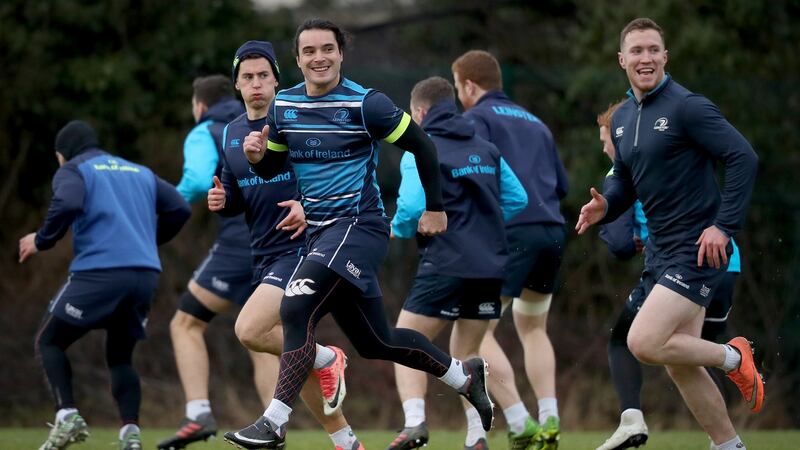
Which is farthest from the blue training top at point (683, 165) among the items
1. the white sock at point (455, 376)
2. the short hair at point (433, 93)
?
the short hair at point (433, 93)

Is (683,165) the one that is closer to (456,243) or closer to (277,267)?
(456,243)

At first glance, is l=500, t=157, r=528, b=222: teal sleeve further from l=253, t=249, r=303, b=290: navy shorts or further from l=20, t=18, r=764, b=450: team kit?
l=253, t=249, r=303, b=290: navy shorts

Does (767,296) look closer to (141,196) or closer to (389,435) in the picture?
(389,435)

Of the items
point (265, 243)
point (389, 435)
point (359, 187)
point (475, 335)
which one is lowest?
point (389, 435)

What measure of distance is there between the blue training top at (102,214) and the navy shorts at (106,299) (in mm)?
66

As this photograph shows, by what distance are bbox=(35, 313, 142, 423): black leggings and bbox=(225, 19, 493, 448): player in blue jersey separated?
7.52ft

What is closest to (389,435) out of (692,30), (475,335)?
(475,335)

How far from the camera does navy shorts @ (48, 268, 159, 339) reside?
8586 mm

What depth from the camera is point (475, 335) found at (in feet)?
27.6

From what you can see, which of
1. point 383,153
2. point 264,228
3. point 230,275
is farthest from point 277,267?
point 383,153

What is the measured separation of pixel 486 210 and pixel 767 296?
21.1 ft

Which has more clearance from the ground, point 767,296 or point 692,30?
point 692,30

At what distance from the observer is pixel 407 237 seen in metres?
8.28

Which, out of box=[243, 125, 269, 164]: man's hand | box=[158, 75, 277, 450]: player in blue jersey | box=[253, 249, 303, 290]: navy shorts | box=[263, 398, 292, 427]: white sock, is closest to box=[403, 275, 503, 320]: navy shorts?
box=[253, 249, 303, 290]: navy shorts
